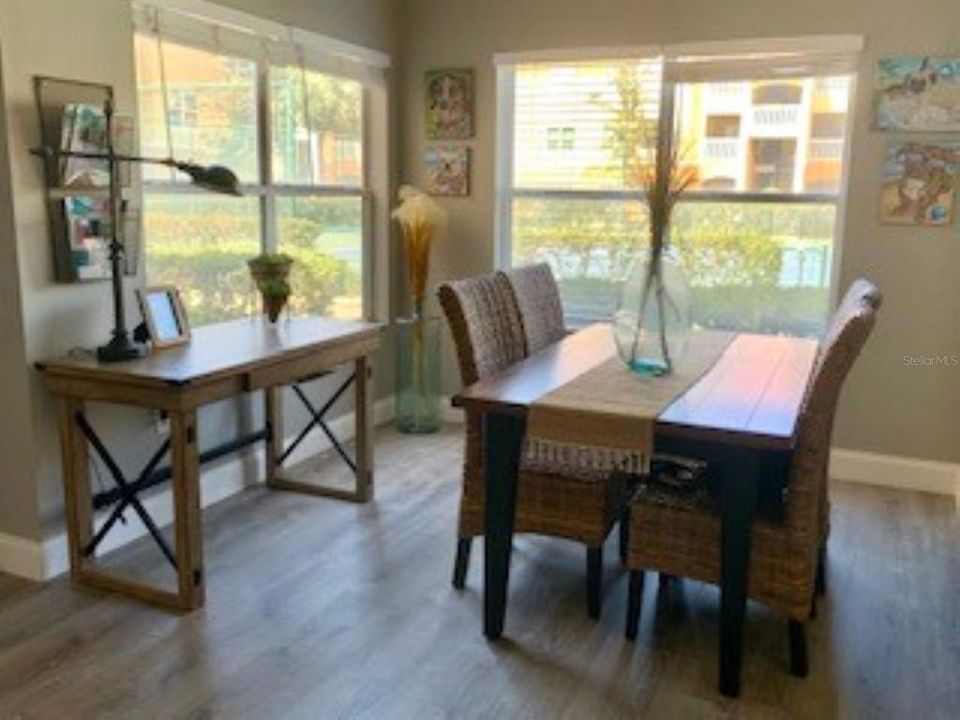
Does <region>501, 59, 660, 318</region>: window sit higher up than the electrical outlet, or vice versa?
<region>501, 59, 660, 318</region>: window

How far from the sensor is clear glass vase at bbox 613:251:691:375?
268cm

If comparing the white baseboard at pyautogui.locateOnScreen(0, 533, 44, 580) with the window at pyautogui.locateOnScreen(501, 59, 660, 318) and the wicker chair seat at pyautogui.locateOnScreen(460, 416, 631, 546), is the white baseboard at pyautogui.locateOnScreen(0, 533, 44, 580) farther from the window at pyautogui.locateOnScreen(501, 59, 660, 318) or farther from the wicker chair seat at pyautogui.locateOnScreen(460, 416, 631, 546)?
the window at pyautogui.locateOnScreen(501, 59, 660, 318)

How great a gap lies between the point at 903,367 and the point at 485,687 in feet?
8.63

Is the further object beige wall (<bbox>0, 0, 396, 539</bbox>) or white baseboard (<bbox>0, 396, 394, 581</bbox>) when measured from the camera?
white baseboard (<bbox>0, 396, 394, 581</bbox>)

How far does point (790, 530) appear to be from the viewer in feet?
7.28

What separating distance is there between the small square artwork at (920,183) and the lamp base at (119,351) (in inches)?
124

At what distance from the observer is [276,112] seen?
3.81 metres

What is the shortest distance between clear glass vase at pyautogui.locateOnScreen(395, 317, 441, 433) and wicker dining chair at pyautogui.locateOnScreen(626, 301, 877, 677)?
2402 millimetres

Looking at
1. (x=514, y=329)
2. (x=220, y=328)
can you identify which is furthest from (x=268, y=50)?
(x=514, y=329)

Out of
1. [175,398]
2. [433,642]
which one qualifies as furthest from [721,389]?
[175,398]

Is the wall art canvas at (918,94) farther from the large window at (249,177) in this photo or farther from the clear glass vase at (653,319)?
the large window at (249,177)

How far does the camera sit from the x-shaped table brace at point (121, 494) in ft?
9.06

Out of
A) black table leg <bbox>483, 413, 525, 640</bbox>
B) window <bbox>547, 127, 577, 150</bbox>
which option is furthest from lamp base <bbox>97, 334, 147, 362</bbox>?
window <bbox>547, 127, 577, 150</bbox>

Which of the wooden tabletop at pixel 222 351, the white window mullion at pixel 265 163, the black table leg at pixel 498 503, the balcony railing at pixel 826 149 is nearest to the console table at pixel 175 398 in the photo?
the wooden tabletop at pixel 222 351
